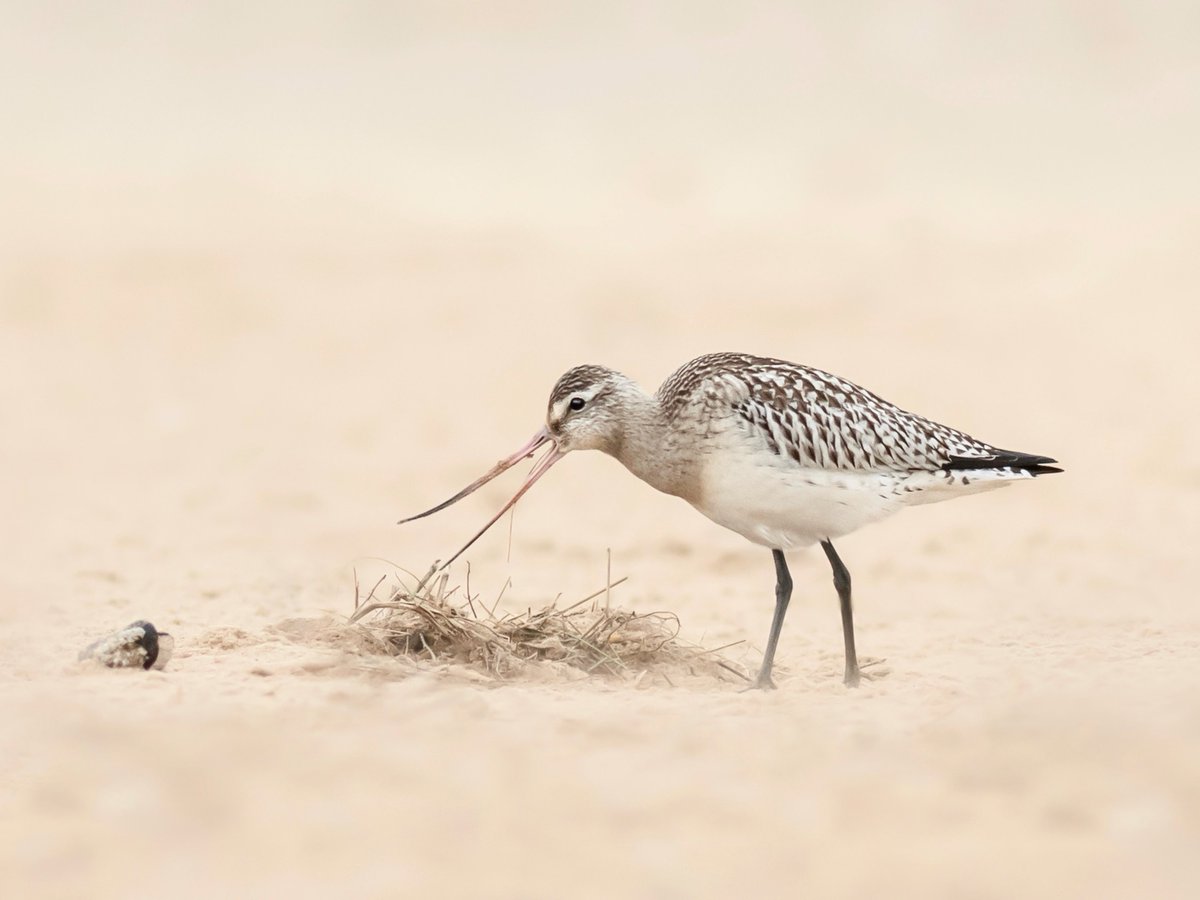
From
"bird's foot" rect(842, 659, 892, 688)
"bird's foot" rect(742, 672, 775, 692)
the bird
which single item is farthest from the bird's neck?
"bird's foot" rect(842, 659, 892, 688)

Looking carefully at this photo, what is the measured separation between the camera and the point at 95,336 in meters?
16.7

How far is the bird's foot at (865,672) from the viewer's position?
310 inches

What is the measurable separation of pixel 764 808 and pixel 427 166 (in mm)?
19608

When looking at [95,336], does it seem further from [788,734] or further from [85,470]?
[788,734]

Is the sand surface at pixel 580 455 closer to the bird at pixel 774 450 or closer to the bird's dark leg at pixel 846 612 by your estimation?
the bird's dark leg at pixel 846 612

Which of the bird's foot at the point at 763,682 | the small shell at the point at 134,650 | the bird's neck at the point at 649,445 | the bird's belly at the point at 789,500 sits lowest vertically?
the bird's foot at the point at 763,682

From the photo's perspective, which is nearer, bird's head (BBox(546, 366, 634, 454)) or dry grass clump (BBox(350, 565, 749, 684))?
dry grass clump (BBox(350, 565, 749, 684))

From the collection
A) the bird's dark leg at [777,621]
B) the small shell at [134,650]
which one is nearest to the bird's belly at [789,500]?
the bird's dark leg at [777,621]

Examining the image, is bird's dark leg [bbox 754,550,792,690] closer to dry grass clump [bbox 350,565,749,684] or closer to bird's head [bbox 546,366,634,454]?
dry grass clump [bbox 350,565,749,684]

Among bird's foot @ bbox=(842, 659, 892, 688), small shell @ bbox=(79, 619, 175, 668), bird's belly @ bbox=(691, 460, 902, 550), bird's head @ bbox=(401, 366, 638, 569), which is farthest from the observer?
bird's head @ bbox=(401, 366, 638, 569)

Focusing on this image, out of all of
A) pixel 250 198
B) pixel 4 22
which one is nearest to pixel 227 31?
pixel 4 22

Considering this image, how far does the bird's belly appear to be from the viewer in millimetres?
7559

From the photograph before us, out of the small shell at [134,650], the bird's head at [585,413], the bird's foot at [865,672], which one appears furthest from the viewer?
the bird's head at [585,413]

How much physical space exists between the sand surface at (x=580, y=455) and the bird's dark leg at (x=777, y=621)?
12.6 inches
